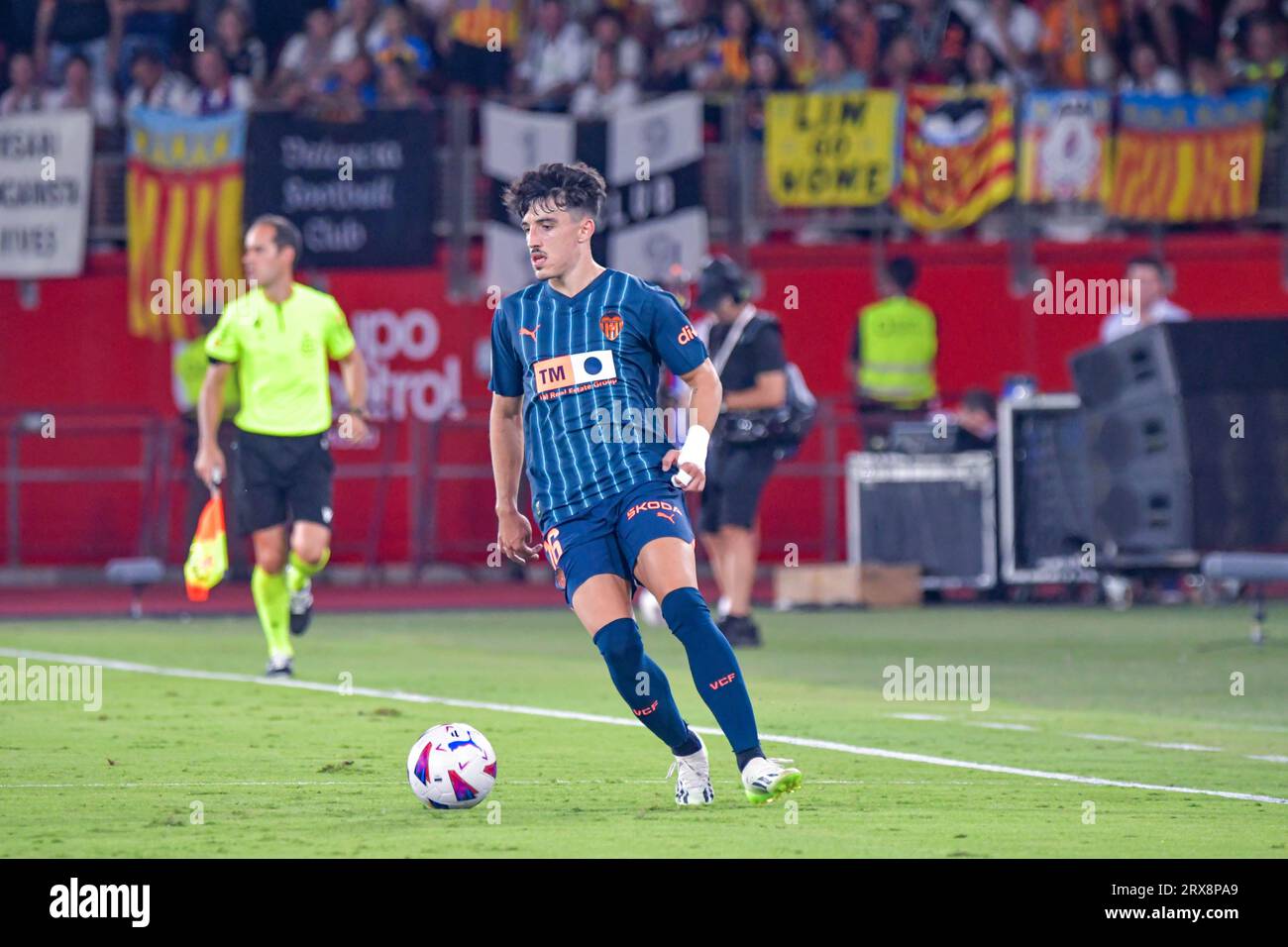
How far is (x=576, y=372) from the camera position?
830cm

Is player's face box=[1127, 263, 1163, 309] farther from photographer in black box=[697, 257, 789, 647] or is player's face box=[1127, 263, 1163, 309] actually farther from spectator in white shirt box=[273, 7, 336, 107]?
spectator in white shirt box=[273, 7, 336, 107]

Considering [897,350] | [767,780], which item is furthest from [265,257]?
[897,350]

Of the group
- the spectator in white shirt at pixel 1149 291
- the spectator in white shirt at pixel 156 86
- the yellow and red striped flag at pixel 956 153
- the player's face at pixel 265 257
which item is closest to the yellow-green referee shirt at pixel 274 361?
the player's face at pixel 265 257

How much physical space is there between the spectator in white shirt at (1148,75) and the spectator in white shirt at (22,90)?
10.6 meters

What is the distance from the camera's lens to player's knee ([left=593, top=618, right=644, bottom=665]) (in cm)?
802

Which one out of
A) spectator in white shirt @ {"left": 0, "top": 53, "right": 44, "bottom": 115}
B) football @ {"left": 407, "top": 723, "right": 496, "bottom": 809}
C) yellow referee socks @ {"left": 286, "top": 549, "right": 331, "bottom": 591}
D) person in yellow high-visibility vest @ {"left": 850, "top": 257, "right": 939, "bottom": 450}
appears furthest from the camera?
spectator in white shirt @ {"left": 0, "top": 53, "right": 44, "bottom": 115}

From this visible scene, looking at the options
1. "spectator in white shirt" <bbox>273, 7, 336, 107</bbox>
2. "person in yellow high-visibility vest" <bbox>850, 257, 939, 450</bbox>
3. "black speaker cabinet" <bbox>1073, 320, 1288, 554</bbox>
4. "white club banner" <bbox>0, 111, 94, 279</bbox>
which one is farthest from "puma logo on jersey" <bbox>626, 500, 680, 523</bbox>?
"spectator in white shirt" <bbox>273, 7, 336, 107</bbox>

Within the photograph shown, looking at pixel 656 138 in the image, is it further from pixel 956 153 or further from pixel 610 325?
pixel 610 325

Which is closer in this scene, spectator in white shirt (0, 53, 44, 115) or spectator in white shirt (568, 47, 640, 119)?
spectator in white shirt (568, 47, 640, 119)

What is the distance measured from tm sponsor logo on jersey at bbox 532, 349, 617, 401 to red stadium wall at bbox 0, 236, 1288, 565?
15.0m

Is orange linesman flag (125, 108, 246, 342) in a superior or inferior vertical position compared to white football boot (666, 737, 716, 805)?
superior

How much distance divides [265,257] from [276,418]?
91 cm

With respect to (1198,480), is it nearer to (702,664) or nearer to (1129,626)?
(1129,626)

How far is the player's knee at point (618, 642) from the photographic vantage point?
802 centimetres
